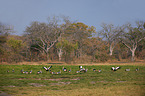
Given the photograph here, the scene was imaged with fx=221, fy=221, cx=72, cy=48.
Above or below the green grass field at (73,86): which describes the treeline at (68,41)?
above

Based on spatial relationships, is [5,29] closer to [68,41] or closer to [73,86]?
[68,41]

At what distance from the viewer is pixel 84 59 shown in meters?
34.5

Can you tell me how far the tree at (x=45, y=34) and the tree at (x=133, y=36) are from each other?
1248 centimetres

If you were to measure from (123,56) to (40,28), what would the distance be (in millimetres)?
16956

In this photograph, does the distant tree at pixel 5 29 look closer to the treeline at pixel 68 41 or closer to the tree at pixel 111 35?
the treeline at pixel 68 41

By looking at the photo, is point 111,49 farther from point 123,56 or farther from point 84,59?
point 84,59

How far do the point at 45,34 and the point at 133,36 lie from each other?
1751 cm

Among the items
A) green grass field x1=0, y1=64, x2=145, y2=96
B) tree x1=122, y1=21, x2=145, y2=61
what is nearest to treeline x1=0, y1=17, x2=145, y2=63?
tree x1=122, y1=21, x2=145, y2=61

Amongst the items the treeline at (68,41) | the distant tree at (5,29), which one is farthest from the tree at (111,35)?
the distant tree at (5,29)

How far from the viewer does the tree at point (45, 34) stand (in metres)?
41.9

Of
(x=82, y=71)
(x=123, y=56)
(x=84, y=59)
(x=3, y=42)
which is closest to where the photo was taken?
(x=82, y=71)

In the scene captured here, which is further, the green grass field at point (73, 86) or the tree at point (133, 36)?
the tree at point (133, 36)

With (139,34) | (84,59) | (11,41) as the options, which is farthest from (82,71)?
(139,34)

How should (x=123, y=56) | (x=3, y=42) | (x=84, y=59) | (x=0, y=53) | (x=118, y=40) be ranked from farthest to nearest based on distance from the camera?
(x=118, y=40) → (x=123, y=56) → (x=3, y=42) → (x=84, y=59) → (x=0, y=53)
